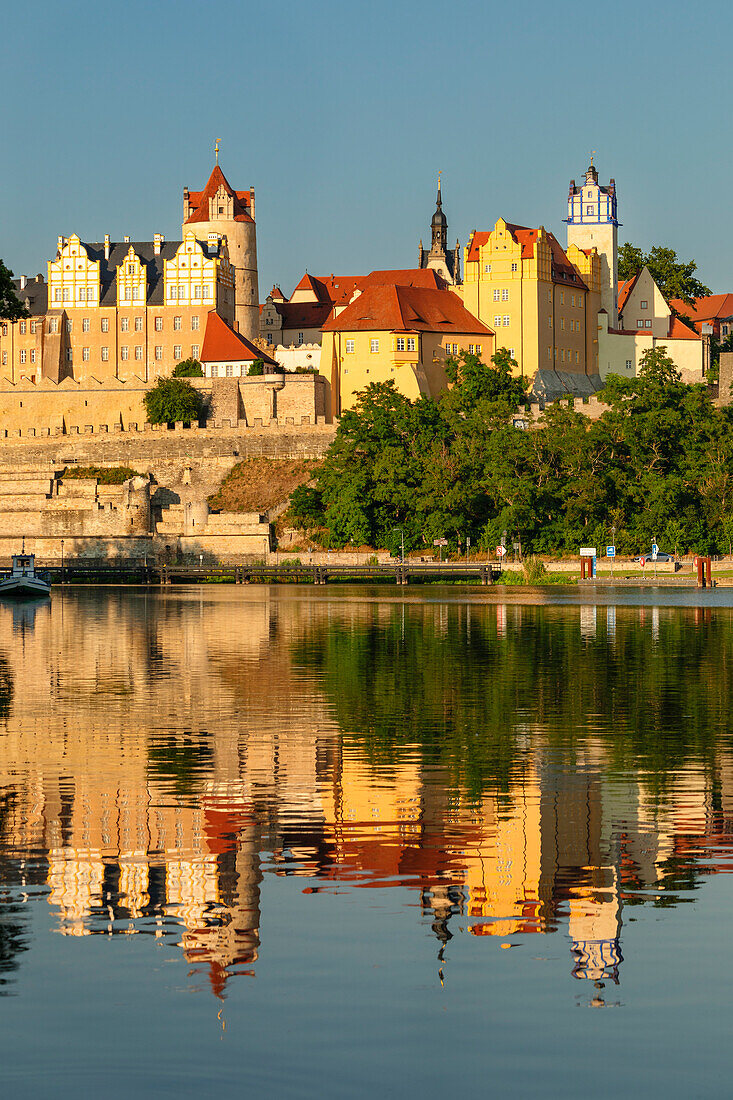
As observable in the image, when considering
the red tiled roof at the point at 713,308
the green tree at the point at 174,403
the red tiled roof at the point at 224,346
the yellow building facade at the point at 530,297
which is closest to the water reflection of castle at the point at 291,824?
the green tree at the point at 174,403

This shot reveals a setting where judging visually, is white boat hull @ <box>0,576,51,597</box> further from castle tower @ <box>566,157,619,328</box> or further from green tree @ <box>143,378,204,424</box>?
castle tower @ <box>566,157,619,328</box>

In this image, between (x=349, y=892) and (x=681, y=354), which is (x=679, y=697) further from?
(x=681, y=354)

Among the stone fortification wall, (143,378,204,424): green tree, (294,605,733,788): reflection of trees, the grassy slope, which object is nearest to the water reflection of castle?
(294,605,733,788): reflection of trees

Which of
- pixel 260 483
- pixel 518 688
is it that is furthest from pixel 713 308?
pixel 518 688

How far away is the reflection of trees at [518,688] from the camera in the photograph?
1922cm

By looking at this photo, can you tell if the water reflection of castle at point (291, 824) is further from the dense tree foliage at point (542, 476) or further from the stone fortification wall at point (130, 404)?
the stone fortification wall at point (130, 404)

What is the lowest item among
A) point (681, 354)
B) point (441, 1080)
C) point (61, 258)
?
point (441, 1080)

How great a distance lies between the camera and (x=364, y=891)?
11461 millimetres

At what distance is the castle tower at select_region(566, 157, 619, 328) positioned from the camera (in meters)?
116

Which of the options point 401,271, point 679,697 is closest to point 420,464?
point 401,271

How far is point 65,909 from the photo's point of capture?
1091cm

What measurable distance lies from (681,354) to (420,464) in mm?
31794

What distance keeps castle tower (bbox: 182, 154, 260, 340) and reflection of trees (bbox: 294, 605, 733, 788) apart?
8061 centimetres

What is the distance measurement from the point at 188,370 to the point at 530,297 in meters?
23.7
